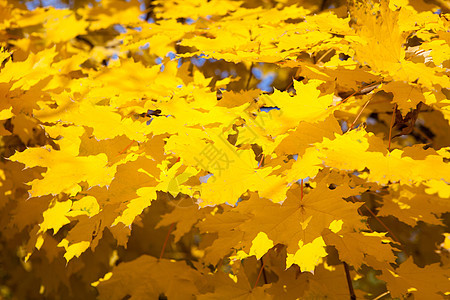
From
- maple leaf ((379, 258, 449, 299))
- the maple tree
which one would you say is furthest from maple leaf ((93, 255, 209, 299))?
maple leaf ((379, 258, 449, 299))

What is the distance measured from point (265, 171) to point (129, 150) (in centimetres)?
45

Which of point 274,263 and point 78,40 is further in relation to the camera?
point 78,40

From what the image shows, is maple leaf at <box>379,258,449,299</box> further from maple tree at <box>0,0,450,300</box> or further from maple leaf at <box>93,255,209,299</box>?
maple leaf at <box>93,255,209,299</box>

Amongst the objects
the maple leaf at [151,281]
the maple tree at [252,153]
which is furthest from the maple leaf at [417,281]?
the maple leaf at [151,281]

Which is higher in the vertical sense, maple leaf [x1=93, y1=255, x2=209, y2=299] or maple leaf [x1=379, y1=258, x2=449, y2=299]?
maple leaf [x1=379, y1=258, x2=449, y2=299]

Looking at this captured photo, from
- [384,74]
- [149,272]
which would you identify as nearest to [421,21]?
[384,74]

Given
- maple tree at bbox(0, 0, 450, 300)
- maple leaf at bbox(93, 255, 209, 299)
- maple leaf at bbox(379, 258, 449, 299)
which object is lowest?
maple leaf at bbox(93, 255, 209, 299)

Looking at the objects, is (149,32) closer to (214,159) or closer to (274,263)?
(214,159)

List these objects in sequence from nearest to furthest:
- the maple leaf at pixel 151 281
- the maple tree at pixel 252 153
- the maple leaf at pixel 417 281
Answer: the maple tree at pixel 252 153, the maple leaf at pixel 417 281, the maple leaf at pixel 151 281

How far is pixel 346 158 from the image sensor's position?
0.88 meters

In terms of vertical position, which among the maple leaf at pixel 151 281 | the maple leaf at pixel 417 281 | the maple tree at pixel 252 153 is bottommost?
the maple leaf at pixel 151 281

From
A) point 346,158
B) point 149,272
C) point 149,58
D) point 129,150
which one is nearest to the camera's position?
point 346,158

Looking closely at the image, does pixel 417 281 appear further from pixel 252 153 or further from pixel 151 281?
pixel 151 281

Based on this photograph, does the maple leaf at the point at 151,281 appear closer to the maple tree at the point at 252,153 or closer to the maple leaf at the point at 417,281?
the maple tree at the point at 252,153
